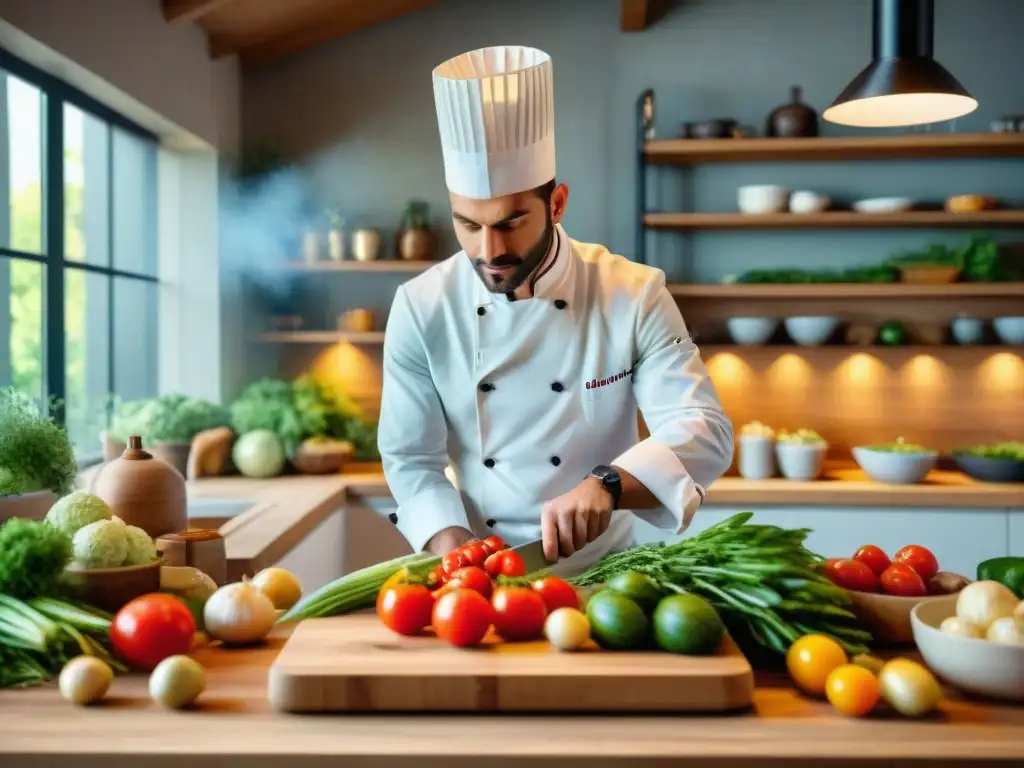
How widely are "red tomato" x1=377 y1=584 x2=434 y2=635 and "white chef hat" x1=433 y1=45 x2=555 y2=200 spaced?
0.83m

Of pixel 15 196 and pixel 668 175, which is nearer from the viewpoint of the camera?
pixel 15 196

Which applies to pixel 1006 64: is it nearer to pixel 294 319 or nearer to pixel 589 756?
pixel 294 319

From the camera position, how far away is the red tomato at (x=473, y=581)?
1.38 m

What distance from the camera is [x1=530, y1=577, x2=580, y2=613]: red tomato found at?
1.37 metres

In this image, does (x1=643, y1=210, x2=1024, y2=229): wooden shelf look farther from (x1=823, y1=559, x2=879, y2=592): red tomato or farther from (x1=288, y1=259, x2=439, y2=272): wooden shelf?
(x1=823, y1=559, x2=879, y2=592): red tomato

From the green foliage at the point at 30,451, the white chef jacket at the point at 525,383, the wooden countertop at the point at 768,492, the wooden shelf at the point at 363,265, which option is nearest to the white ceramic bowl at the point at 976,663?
the white chef jacket at the point at 525,383

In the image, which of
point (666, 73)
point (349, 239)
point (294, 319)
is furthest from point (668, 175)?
point (294, 319)

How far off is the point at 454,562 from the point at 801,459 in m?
2.56

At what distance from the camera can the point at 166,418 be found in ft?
11.7

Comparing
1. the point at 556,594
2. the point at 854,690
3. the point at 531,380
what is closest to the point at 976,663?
the point at 854,690

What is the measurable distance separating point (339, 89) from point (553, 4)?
1.02m

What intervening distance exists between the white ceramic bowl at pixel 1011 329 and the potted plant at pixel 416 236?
2.38 m

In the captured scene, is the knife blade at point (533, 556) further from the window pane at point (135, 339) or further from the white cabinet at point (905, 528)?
the window pane at point (135, 339)

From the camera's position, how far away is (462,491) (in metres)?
2.31
